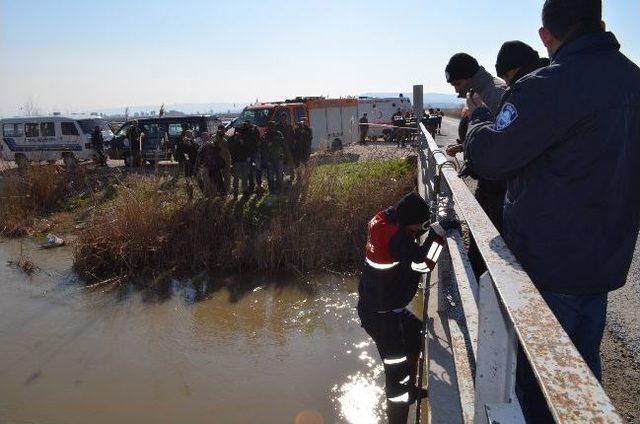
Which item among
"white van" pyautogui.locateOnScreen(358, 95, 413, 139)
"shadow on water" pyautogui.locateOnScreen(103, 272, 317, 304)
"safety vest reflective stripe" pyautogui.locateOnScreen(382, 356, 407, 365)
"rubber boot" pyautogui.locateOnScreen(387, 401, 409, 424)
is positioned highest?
"white van" pyautogui.locateOnScreen(358, 95, 413, 139)

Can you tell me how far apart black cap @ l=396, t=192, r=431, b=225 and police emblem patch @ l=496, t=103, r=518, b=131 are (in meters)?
1.44

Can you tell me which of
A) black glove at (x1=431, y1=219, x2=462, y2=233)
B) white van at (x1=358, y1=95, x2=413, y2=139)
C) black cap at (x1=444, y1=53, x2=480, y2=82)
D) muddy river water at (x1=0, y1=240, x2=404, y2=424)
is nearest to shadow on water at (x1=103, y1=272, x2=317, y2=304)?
muddy river water at (x1=0, y1=240, x2=404, y2=424)

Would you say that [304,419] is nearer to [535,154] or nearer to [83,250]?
[535,154]

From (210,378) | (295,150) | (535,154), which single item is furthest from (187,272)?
(535,154)

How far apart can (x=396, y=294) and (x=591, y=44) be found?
1987 millimetres

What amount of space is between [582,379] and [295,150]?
1202cm

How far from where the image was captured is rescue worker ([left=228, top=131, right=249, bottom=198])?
10.5 meters

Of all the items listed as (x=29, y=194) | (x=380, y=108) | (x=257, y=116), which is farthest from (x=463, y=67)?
(x=380, y=108)

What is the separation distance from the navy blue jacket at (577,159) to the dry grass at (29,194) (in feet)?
36.3

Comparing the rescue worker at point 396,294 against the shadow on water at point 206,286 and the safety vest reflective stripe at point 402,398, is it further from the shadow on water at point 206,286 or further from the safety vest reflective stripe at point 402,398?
the shadow on water at point 206,286

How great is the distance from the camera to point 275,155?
10.5 m

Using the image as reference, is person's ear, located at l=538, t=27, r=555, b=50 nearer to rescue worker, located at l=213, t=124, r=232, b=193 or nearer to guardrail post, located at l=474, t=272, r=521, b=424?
guardrail post, located at l=474, t=272, r=521, b=424

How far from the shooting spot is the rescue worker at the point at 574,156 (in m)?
1.51

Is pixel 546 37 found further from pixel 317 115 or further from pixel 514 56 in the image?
pixel 317 115
